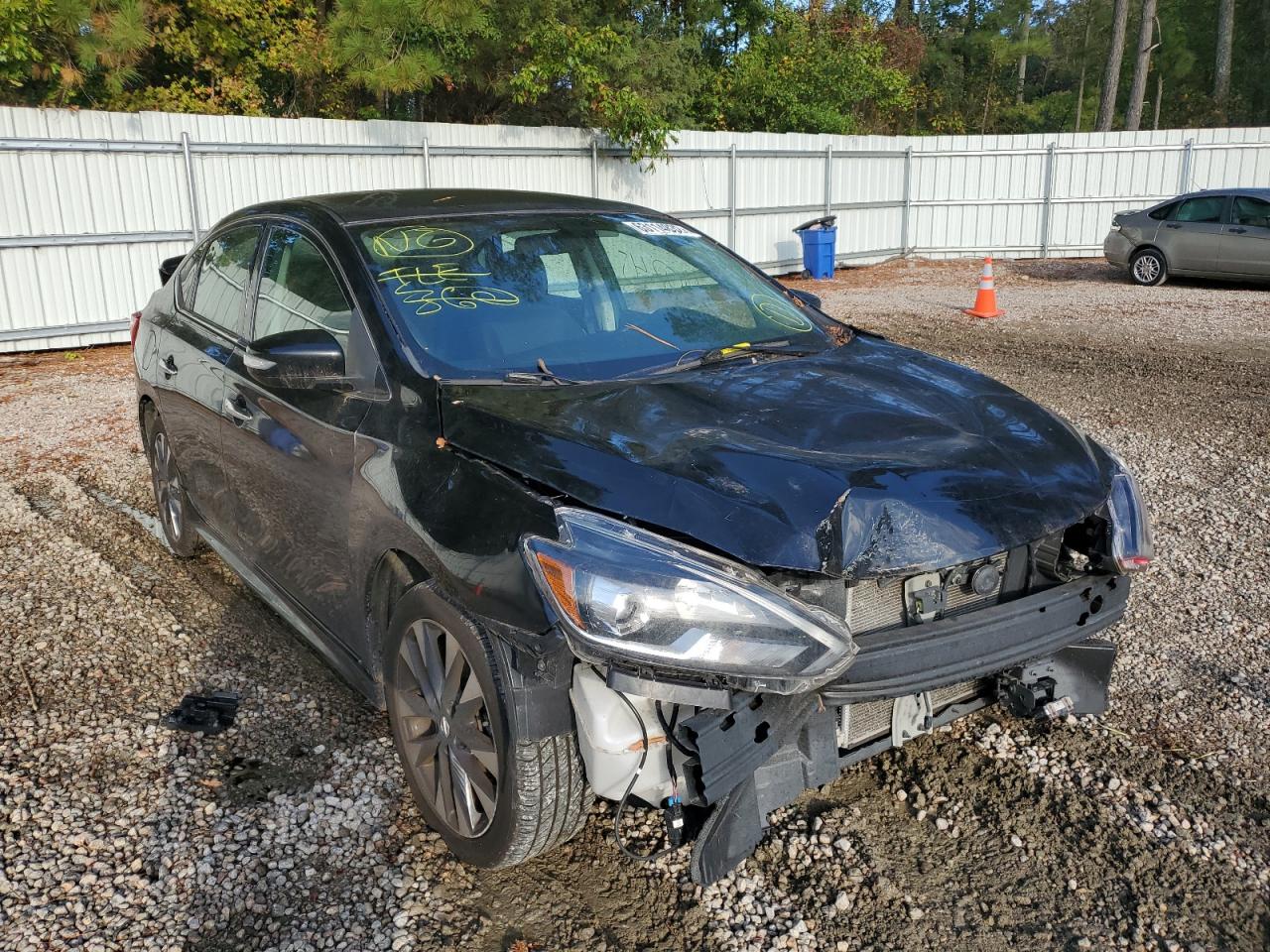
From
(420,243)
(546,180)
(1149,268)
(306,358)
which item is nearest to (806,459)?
(306,358)

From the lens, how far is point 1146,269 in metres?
17.2

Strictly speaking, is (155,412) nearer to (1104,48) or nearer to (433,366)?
(433,366)

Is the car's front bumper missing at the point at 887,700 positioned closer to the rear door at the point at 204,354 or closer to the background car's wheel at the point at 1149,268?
the rear door at the point at 204,354

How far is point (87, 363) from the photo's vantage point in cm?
1137

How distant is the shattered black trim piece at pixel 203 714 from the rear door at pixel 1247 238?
645 inches

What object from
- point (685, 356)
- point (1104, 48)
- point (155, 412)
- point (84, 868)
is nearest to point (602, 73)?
point (155, 412)

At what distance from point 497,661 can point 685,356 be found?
51.6 inches

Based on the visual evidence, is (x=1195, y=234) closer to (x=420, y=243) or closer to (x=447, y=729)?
(x=420, y=243)

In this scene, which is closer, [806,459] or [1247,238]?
[806,459]

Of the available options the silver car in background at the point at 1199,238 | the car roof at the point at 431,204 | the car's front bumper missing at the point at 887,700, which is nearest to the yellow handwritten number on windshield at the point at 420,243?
the car roof at the point at 431,204

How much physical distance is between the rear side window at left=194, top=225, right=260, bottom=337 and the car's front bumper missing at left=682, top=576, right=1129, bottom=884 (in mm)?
2671

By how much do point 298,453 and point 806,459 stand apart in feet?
5.72

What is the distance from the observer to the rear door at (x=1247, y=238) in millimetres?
15641

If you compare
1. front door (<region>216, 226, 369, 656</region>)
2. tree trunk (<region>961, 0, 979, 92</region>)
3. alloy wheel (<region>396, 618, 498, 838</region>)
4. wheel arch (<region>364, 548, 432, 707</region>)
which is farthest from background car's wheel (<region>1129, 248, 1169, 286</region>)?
tree trunk (<region>961, 0, 979, 92</region>)
